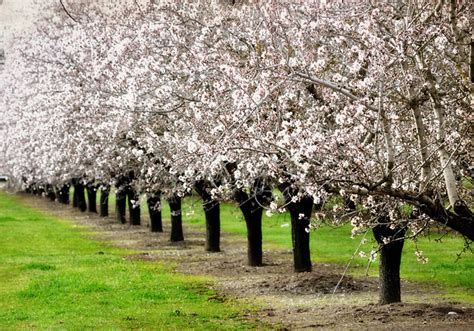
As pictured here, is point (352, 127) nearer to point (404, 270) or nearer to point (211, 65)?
point (211, 65)

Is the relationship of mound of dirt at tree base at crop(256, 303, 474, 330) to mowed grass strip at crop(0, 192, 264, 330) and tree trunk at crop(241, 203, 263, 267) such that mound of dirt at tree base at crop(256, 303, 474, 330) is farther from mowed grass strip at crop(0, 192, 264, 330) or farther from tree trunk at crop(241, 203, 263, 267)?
tree trunk at crop(241, 203, 263, 267)

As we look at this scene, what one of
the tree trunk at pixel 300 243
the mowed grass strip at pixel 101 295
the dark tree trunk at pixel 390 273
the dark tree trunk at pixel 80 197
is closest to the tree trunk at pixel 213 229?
the mowed grass strip at pixel 101 295

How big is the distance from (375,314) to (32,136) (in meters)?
31.1

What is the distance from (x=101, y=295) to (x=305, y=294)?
515 cm

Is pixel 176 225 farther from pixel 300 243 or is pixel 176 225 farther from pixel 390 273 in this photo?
pixel 390 273

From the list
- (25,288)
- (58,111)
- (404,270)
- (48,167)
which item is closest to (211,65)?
(25,288)

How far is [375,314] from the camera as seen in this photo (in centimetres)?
1733

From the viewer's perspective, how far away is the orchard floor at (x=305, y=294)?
16.7m

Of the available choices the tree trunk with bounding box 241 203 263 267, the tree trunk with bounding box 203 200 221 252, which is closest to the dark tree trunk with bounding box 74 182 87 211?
the tree trunk with bounding box 203 200 221 252

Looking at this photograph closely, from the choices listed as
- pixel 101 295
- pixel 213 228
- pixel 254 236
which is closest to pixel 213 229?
pixel 213 228

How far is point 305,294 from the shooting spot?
2123 cm

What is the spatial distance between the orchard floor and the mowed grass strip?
2.89ft

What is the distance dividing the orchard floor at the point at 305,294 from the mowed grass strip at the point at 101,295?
880mm

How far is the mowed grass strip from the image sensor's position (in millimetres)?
17750
